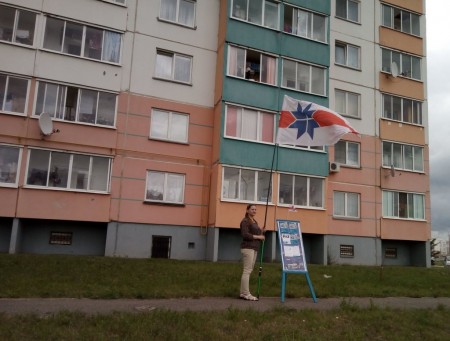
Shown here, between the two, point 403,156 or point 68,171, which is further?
point 403,156

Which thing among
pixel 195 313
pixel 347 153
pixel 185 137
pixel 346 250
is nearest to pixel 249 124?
pixel 185 137

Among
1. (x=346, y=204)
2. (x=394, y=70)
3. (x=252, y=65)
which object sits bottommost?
(x=346, y=204)

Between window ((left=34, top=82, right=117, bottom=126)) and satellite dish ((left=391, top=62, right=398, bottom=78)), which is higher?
satellite dish ((left=391, top=62, right=398, bottom=78))

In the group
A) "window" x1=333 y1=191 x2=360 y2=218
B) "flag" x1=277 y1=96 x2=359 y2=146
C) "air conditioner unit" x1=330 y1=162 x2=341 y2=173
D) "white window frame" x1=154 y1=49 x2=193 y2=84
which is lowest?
"window" x1=333 y1=191 x2=360 y2=218

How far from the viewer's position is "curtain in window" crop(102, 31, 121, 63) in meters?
19.8

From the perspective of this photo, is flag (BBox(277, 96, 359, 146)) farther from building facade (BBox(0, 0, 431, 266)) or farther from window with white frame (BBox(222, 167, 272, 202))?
window with white frame (BBox(222, 167, 272, 202))

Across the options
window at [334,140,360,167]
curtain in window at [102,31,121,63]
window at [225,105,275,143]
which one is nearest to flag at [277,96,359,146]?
window at [225,105,275,143]

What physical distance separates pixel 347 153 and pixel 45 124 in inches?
589

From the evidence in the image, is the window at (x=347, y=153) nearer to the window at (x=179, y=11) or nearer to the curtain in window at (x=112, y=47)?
the window at (x=179, y=11)

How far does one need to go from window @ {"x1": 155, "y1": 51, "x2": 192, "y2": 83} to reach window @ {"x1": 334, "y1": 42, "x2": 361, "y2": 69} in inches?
354

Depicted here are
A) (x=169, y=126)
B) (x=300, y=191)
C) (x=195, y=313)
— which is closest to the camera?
(x=195, y=313)

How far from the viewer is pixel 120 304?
28.2ft

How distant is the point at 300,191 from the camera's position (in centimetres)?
2148

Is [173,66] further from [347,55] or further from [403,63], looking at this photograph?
[403,63]
